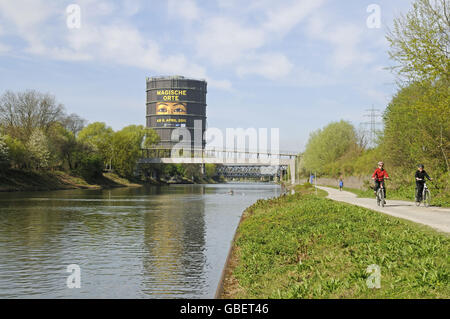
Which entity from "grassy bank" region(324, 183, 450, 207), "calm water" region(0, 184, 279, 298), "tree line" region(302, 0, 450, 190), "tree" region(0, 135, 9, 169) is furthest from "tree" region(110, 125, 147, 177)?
"calm water" region(0, 184, 279, 298)

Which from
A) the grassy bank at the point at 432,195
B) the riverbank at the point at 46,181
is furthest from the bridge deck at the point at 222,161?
the grassy bank at the point at 432,195

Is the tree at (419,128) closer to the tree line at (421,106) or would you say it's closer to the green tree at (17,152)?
the tree line at (421,106)

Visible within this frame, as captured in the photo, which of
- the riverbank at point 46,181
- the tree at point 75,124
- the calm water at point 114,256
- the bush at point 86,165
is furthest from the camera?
the tree at point 75,124

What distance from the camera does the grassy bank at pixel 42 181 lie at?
71.3 m

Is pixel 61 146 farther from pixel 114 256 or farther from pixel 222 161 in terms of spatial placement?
pixel 114 256

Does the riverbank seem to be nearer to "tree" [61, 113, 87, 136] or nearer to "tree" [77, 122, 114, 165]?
"tree" [77, 122, 114, 165]

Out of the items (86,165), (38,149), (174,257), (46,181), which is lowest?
(174,257)

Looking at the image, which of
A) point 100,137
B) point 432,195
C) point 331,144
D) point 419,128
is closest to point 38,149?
point 100,137

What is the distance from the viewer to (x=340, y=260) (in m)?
11.6

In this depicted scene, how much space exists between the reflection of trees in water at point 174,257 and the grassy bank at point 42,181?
1918 inches

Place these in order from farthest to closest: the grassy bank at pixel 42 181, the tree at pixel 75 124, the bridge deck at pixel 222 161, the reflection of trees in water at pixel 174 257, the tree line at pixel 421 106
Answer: the bridge deck at pixel 222 161 → the tree at pixel 75 124 → the grassy bank at pixel 42 181 → the tree line at pixel 421 106 → the reflection of trees in water at pixel 174 257

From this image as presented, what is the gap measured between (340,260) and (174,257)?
7.77m
